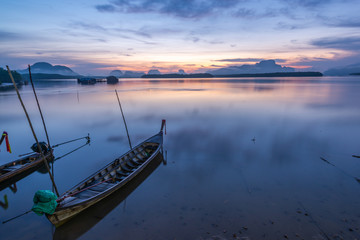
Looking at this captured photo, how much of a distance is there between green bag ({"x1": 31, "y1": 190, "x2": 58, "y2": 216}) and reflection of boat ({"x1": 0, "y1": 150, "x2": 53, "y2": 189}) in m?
7.45

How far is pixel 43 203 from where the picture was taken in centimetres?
929

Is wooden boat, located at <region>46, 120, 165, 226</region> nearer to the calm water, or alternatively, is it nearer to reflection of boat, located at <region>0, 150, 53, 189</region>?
the calm water

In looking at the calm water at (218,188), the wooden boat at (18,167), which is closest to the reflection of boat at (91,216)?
the calm water at (218,188)

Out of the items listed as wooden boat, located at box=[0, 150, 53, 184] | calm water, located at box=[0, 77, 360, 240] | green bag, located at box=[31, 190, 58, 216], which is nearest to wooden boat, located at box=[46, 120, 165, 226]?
green bag, located at box=[31, 190, 58, 216]

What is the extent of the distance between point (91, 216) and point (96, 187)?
177 cm

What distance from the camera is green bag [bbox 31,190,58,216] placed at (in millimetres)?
9219

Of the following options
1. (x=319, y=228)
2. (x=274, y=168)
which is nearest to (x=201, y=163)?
(x=274, y=168)

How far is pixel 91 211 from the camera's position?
37.5 ft

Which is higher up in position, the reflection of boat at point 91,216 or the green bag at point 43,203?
the green bag at point 43,203

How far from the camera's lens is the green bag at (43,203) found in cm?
922

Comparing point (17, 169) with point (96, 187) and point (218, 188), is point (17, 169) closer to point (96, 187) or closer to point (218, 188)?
point (96, 187)

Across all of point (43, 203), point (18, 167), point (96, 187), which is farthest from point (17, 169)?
point (43, 203)

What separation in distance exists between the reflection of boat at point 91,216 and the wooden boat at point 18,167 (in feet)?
25.5

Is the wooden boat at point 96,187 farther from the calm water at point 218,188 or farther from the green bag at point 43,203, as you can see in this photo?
the calm water at point 218,188
